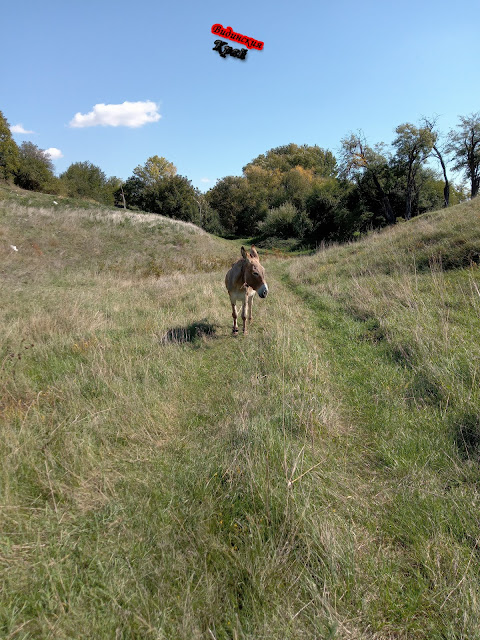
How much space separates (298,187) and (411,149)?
2992 cm

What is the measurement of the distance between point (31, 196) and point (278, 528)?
46.1 m

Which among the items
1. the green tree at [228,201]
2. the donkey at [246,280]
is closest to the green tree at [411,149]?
the donkey at [246,280]

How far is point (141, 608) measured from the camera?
196 centimetres

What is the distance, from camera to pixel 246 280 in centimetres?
782

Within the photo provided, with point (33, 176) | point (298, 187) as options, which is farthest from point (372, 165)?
point (33, 176)

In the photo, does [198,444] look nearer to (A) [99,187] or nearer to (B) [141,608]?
(B) [141,608]

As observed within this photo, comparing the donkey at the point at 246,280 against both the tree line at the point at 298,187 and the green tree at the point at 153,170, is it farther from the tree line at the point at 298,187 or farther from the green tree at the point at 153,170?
the green tree at the point at 153,170

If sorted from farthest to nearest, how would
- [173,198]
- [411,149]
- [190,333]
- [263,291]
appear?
1. [173,198]
2. [411,149]
3. [190,333]
4. [263,291]

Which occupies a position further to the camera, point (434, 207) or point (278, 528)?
point (434, 207)

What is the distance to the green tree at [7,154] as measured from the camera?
50.0 metres

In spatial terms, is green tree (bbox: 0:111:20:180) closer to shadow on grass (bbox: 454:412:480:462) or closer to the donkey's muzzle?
the donkey's muzzle

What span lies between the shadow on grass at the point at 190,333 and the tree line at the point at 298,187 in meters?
35.0

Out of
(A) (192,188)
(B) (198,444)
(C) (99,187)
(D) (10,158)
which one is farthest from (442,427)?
(C) (99,187)

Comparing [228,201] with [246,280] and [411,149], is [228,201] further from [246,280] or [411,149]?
[246,280]
